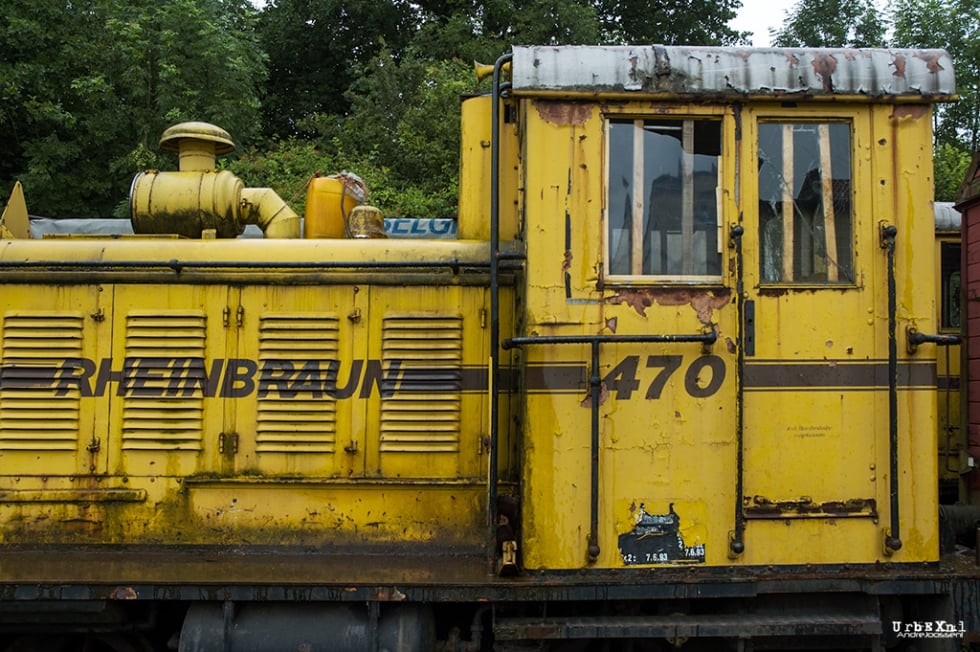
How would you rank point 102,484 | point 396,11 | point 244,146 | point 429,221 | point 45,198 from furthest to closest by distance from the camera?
point 396,11, point 244,146, point 45,198, point 429,221, point 102,484

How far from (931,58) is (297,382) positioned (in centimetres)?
390

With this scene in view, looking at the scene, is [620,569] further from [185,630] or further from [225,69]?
[225,69]

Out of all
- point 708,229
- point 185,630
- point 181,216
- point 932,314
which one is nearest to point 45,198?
point 181,216

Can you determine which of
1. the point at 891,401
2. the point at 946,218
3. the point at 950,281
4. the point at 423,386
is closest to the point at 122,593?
the point at 423,386

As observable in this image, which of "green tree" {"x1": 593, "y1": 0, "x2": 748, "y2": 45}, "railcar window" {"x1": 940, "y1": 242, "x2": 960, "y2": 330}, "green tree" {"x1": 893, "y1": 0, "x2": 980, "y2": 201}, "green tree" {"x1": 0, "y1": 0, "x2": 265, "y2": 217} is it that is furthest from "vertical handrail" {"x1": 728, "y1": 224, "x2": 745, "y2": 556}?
"green tree" {"x1": 593, "y1": 0, "x2": 748, "y2": 45}

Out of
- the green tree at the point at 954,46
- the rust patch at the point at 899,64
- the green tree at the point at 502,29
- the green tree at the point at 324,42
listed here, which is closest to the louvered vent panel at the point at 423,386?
the rust patch at the point at 899,64

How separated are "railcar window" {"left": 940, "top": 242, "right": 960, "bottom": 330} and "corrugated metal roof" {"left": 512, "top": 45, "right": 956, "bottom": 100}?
2.81m

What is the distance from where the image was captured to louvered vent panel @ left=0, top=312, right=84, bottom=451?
485 centimetres

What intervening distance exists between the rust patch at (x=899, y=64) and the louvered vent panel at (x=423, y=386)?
8.79 ft

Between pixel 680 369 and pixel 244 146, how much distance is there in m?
13.9

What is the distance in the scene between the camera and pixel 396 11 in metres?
22.4

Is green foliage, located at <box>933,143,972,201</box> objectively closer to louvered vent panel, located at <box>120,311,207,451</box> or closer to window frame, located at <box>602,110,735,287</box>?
window frame, located at <box>602,110,735,287</box>

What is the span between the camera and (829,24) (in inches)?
1015

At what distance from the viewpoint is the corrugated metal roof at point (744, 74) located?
13.5 ft
